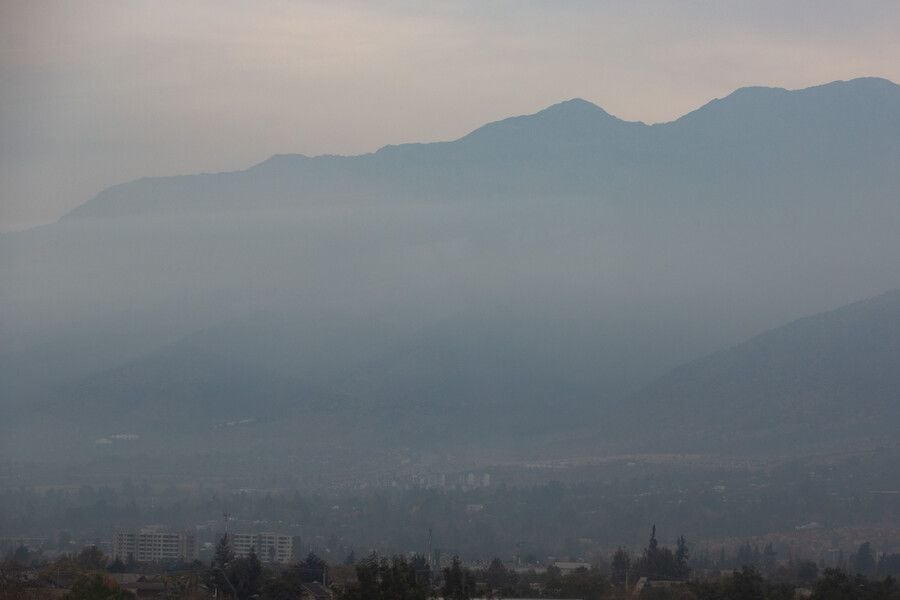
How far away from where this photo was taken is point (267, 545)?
7750 cm

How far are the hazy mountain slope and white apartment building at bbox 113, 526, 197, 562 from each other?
57066 millimetres

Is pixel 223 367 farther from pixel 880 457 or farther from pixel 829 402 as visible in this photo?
pixel 880 457

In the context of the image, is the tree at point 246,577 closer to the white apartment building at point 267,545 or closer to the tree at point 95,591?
the tree at point 95,591

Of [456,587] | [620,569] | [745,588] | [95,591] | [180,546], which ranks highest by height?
[180,546]

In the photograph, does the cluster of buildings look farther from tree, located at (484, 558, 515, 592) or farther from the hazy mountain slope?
the hazy mountain slope

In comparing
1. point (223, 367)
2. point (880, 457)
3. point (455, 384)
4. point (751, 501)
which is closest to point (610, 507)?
point (751, 501)

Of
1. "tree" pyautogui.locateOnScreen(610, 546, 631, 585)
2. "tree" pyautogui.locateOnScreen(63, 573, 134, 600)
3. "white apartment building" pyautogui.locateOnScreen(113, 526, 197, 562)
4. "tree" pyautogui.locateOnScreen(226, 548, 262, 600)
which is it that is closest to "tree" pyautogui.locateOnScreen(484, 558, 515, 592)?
"tree" pyautogui.locateOnScreen(610, 546, 631, 585)

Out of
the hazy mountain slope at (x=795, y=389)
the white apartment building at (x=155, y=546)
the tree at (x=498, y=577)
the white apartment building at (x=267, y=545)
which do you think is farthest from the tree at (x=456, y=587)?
the hazy mountain slope at (x=795, y=389)

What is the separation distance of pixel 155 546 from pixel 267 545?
15.5 ft

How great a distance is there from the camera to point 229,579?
165 feet

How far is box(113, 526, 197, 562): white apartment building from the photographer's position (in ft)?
240

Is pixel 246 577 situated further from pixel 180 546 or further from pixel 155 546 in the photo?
pixel 155 546

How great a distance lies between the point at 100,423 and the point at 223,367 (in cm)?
2043

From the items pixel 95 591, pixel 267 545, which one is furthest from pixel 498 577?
pixel 267 545
